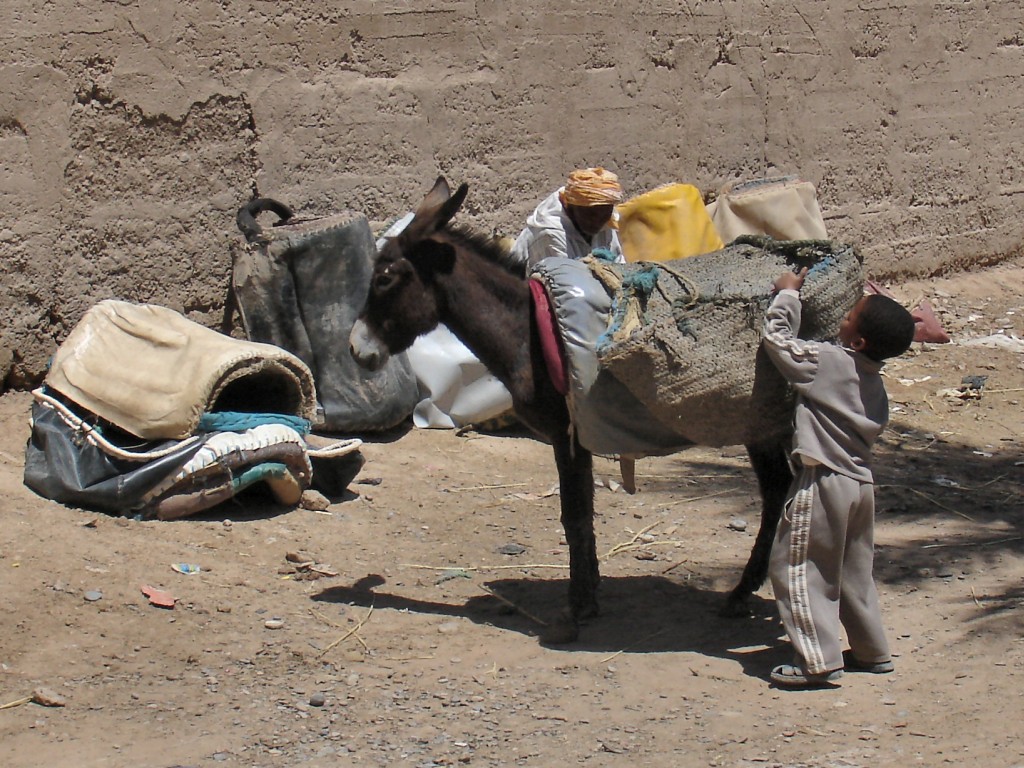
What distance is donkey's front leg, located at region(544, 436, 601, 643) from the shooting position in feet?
16.2

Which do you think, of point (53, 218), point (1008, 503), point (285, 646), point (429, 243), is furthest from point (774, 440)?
point (53, 218)

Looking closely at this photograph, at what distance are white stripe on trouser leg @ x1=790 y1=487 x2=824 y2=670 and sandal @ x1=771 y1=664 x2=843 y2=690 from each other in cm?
5

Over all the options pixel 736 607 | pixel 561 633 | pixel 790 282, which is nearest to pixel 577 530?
pixel 561 633

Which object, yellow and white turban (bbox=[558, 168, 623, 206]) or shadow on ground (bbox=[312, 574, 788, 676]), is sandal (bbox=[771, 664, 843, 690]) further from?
yellow and white turban (bbox=[558, 168, 623, 206])

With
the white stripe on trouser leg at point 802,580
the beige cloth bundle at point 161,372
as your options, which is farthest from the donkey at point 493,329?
the beige cloth bundle at point 161,372

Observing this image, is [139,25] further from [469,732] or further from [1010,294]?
[1010,294]

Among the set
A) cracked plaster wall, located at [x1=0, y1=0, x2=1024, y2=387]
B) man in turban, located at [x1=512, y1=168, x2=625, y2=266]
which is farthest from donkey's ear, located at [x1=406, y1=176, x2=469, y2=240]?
cracked plaster wall, located at [x1=0, y1=0, x2=1024, y2=387]

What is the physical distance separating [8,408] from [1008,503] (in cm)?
479

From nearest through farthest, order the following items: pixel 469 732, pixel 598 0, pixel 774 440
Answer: pixel 469 732 < pixel 774 440 < pixel 598 0

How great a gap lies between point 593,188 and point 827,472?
101 inches

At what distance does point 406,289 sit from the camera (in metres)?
4.95

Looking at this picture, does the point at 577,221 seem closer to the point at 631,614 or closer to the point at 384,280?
the point at 384,280

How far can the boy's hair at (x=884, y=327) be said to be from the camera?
4230 mm

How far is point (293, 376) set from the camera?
6.24 meters
